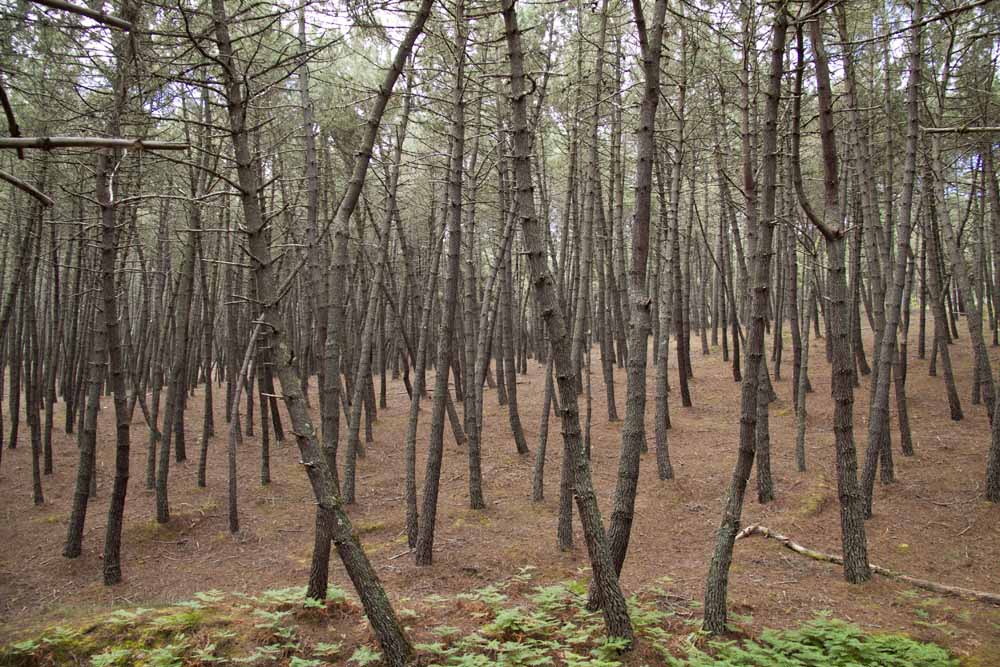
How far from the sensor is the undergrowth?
3.20 metres

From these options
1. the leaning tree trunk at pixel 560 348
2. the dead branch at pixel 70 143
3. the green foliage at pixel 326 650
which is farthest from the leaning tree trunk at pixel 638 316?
the dead branch at pixel 70 143

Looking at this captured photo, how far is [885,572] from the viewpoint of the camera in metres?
4.82

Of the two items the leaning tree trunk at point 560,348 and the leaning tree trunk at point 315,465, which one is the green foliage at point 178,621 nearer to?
the leaning tree trunk at point 315,465

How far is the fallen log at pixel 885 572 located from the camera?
4.42m

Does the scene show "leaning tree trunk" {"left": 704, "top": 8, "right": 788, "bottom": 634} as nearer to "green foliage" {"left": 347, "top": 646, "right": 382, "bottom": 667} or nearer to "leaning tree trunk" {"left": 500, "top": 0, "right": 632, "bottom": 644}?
"leaning tree trunk" {"left": 500, "top": 0, "right": 632, "bottom": 644}

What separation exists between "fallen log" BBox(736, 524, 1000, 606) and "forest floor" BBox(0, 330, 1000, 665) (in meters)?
0.08

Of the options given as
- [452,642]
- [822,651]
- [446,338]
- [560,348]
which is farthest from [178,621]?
[822,651]

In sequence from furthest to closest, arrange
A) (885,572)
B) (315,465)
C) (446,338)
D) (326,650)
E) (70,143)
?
(446,338) < (885,572) < (326,650) < (315,465) < (70,143)

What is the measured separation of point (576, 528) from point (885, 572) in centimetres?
289

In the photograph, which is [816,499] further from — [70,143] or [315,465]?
[70,143]

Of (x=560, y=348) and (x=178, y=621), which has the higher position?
(x=560, y=348)

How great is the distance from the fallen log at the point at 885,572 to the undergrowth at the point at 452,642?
124cm

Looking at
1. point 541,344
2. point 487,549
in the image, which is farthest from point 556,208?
point 487,549

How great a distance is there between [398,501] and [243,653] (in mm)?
4608
